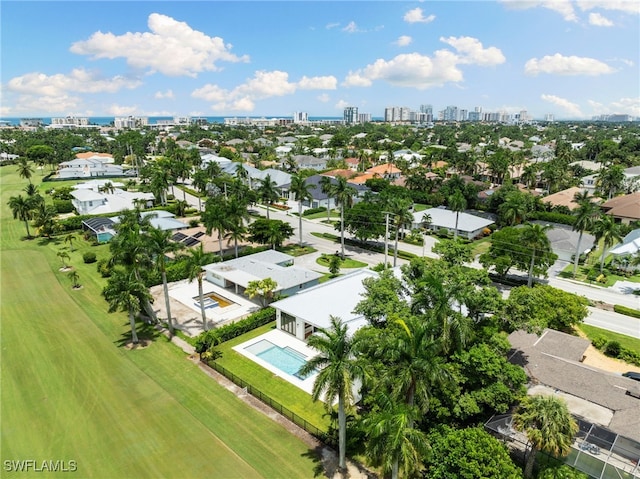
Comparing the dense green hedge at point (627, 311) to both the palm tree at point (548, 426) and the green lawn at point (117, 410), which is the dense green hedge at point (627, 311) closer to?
the palm tree at point (548, 426)

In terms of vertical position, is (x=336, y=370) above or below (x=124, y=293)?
above

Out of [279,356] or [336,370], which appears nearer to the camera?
[336,370]

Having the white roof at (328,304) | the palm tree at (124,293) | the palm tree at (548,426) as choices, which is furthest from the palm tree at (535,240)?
the palm tree at (124,293)

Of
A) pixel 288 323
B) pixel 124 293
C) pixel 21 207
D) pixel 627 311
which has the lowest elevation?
pixel 627 311

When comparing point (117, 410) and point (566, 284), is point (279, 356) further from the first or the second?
point (566, 284)

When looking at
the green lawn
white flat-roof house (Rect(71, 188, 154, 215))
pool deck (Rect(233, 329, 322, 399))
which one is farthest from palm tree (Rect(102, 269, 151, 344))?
white flat-roof house (Rect(71, 188, 154, 215))

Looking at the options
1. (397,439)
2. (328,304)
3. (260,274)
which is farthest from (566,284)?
(397,439)

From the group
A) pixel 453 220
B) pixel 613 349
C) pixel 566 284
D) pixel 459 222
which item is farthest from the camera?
pixel 453 220

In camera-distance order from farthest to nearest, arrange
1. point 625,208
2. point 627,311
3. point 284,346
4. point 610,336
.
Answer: point 625,208 < point 627,311 < point 610,336 < point 284,346
